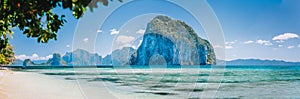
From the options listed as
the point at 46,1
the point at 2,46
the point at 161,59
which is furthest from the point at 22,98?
the point at 161,59

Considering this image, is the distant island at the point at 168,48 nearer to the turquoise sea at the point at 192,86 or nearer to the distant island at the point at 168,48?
the distant island at the point at 168,48

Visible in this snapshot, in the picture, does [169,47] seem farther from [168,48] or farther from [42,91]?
[42,91]

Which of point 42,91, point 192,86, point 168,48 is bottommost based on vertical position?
point 192,86

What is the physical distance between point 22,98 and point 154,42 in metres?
156

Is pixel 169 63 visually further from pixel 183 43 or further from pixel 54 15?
pixel 54 15

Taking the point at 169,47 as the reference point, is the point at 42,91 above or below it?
below

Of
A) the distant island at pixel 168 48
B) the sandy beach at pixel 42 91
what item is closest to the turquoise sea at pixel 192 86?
the sandy beach at pixel 42 91

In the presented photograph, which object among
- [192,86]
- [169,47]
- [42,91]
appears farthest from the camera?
[169,47]

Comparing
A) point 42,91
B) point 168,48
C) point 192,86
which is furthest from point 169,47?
point 42,91

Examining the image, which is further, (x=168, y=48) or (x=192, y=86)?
(x=168, y=48)

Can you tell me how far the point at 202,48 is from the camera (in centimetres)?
16438

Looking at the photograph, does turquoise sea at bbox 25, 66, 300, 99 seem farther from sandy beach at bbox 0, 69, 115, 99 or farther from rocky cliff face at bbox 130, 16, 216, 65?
rocky cliff face at bbox 130, 16, 216, 65

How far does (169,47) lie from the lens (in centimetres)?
16225

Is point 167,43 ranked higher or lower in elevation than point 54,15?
higher
